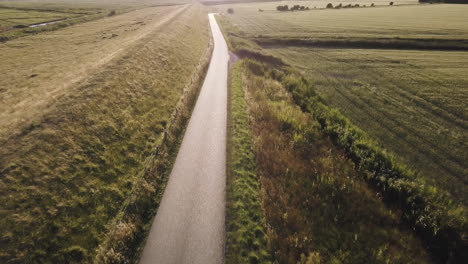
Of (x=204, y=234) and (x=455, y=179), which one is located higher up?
(x=455, y=179)

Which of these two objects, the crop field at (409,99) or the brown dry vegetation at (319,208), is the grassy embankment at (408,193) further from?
the crop field at (409,99)

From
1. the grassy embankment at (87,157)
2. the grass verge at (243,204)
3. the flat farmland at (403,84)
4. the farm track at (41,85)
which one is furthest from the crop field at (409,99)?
the farm track at (41,85)

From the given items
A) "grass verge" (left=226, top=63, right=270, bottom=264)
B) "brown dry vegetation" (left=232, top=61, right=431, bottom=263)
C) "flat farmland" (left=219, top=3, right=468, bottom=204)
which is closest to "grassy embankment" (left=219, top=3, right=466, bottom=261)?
"brown dry vegetation" (left=232, top=61, right=431, bottom=263)

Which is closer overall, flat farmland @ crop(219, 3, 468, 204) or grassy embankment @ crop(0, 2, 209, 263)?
grassy embankment @ crop(0, 2, 209, 263)

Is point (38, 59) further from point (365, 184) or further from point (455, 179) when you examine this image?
point (455, 179)

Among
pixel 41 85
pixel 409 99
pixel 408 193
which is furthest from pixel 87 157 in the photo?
pixel 409 99

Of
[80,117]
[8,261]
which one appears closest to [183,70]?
[80,117]

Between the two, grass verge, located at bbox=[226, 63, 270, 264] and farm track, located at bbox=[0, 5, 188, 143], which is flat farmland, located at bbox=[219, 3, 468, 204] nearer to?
grass verge, located at bbox=[226, 63, 270, 264]
